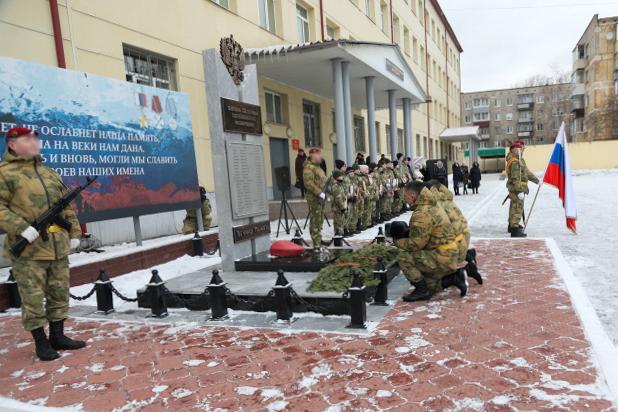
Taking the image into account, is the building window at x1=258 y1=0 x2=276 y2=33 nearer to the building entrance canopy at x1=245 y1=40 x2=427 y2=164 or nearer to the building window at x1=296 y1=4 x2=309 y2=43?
the building window at x1=296 y1=4 x2=309 y2=43

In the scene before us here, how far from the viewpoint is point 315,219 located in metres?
7.70

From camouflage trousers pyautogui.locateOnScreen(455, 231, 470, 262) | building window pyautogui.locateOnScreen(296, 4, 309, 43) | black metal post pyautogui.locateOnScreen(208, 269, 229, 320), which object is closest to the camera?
black metal post pyautogui.locateOnScreen(208, 269, 229, 320)

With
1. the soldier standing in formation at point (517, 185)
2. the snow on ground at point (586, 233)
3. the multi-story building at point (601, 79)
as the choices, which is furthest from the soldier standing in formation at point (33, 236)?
the multi-story building at point (601, 79)

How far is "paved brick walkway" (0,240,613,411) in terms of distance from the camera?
9.39 ft

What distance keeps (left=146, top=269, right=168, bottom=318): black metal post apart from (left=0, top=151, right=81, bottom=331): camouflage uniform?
1.05 meters

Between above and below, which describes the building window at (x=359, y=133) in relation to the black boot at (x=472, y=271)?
above

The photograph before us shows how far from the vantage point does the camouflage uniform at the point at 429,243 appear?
4730 mm

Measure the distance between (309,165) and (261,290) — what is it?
3.24 metres

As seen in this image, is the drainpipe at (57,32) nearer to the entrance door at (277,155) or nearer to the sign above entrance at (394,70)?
the entrance door at (277,155)

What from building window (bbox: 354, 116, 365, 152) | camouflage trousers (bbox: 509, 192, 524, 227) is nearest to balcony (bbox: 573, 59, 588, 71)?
building window (bbox: 354, 116, 365, 152)

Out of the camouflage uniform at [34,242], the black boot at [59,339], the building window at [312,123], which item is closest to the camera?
the camouflage uniform at [34,242]

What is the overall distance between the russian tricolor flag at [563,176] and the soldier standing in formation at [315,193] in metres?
4.50

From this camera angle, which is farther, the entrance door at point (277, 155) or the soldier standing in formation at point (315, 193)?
the entrance door at point (277, 155)

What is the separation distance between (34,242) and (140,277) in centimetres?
296
